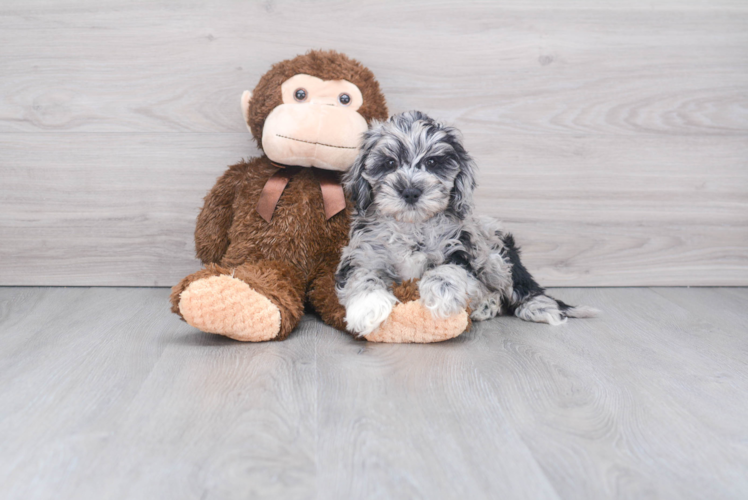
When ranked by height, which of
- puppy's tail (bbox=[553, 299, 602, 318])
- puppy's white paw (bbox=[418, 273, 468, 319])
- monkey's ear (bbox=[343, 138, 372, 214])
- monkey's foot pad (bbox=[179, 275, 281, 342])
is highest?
monkey's ear (bbox=[343, 138, 372, 214])

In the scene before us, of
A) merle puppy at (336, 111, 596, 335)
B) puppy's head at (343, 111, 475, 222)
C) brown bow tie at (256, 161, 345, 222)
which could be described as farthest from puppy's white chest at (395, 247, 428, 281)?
brown bow tie at (256, 161, 345, 222)

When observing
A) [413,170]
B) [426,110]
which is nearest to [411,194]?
[413,170]

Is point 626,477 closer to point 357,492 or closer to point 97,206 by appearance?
point 357,492

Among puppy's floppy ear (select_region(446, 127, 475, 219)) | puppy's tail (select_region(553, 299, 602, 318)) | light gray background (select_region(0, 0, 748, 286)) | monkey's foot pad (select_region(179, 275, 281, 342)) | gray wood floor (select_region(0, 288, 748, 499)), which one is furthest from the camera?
light gray background (select_region(0, 0, 748, 286))

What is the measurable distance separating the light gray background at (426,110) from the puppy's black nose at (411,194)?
65 centimetres

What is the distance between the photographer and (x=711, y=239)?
215cm

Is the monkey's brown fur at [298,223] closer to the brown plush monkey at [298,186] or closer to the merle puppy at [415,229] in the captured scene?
the brown plush monkey at [298,186]

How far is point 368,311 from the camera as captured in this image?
4.60ft

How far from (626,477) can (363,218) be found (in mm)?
925

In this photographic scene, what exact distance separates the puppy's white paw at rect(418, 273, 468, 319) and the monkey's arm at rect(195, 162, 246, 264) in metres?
0.73

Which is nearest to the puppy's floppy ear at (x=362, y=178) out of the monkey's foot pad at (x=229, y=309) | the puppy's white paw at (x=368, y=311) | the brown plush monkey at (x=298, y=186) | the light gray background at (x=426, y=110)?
the brown plush monkey at (x=298, y=186)

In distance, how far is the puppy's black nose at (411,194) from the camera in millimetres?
1440

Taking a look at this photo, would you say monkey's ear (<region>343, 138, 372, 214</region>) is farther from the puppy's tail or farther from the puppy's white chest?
the puppy's tail

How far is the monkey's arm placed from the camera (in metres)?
1.81
